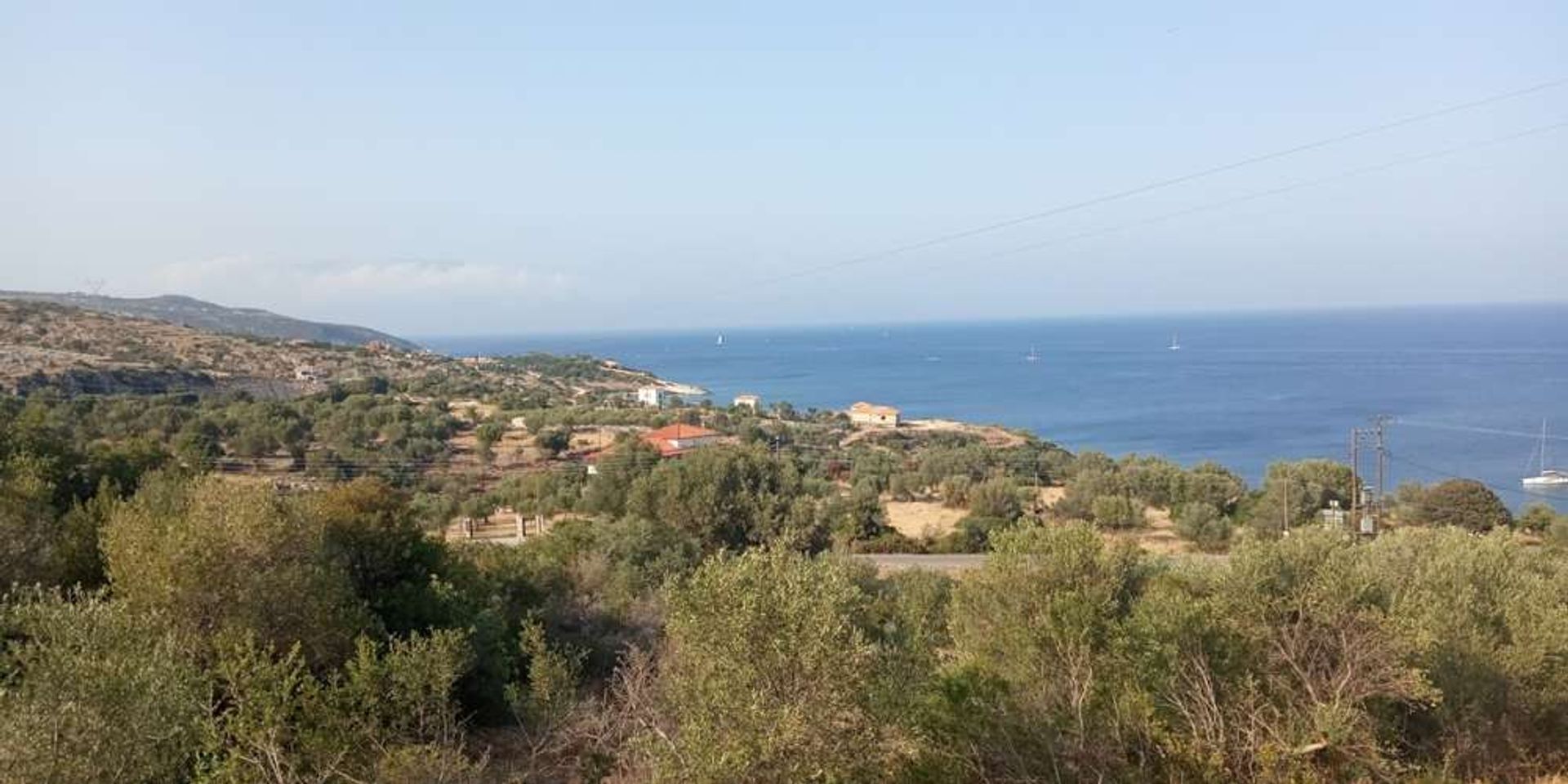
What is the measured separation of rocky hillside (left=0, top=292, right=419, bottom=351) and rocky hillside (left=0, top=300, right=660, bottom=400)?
37379 mm

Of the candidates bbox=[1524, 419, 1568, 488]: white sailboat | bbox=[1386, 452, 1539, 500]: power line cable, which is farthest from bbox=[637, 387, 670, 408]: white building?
bbox=[1524, 419, 1568, 488]: white sailboat

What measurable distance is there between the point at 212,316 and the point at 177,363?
104744 mm

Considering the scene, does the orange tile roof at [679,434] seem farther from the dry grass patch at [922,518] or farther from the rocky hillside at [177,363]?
the rocky hillside at [177,363]

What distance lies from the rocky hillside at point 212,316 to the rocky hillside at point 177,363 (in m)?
37.4

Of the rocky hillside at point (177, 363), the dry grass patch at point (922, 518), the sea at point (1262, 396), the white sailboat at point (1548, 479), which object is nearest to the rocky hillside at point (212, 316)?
the rocky hillside at point (177, 363)

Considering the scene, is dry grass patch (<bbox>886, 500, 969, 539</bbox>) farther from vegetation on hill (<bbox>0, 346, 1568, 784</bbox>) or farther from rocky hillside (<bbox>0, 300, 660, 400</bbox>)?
rocky hillside (<bbox>0, 300, 660, 400</bbox>)

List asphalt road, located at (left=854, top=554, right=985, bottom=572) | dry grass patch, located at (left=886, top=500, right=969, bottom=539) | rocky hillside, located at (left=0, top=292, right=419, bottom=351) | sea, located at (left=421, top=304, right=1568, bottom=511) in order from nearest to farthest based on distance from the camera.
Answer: asphalt road, located at (left=854, top=554, right=985, bottom=572) → dry grass patch, located at (left=886, top=500, right=969, bottom=539) → sea, located at (left=421, top=304, right=1568, bottom=511) → rocky hillside, located at (left=0, top=292, right=419, bottom=351)

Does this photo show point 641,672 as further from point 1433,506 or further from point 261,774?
point 1433,506

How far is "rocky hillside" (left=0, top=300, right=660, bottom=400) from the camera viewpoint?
48.8 metres

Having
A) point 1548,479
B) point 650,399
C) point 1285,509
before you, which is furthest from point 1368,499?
point 650,399

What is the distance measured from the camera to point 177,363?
194 ft

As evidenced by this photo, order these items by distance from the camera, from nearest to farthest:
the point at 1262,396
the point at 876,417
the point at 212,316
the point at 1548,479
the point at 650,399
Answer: the point at 1548,479 < the point at 876,417 < the point at 650,399 < the point at 1262,396 < the point at 212,316

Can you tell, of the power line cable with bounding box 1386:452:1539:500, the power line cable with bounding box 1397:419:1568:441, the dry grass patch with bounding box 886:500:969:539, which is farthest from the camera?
the power line cable with bounding box 1397:419:1568:441

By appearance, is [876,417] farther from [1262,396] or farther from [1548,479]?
[1262,396]
